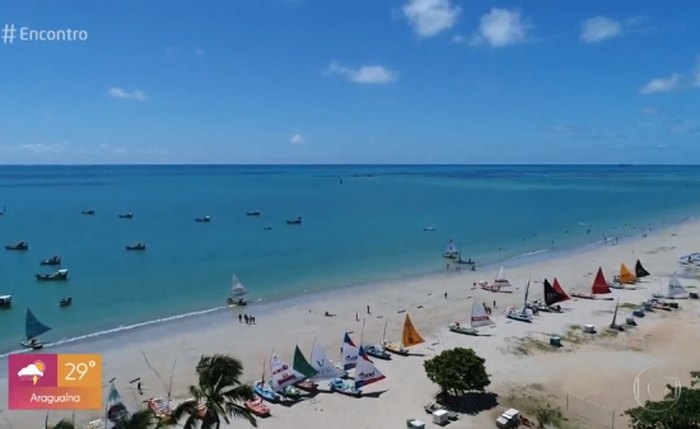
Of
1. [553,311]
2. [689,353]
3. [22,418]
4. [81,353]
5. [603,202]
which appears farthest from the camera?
[603,202]

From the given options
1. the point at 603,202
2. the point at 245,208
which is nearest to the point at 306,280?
the point at 245,208

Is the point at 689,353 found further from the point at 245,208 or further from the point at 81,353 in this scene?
the point at 245,208

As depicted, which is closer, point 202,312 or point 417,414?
point 417,414

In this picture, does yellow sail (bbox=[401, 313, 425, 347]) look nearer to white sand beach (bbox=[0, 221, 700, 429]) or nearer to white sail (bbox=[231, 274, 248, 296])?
white sand beach (bbox=[0, 221, 700, 429])

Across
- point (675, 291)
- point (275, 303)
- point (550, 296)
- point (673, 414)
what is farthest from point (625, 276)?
point (673, 414)

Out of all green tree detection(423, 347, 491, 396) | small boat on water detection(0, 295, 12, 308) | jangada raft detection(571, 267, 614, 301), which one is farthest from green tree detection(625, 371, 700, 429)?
small boat on water detection(0, 295, 12, 308)

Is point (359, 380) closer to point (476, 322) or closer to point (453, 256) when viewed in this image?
point (476, 322)

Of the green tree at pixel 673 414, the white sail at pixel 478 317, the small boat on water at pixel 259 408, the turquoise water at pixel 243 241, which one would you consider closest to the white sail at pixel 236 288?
the turquoise water at pixel 243 241

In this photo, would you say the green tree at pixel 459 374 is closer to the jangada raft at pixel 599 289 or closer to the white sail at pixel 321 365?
the white sail at pixel 321 365
